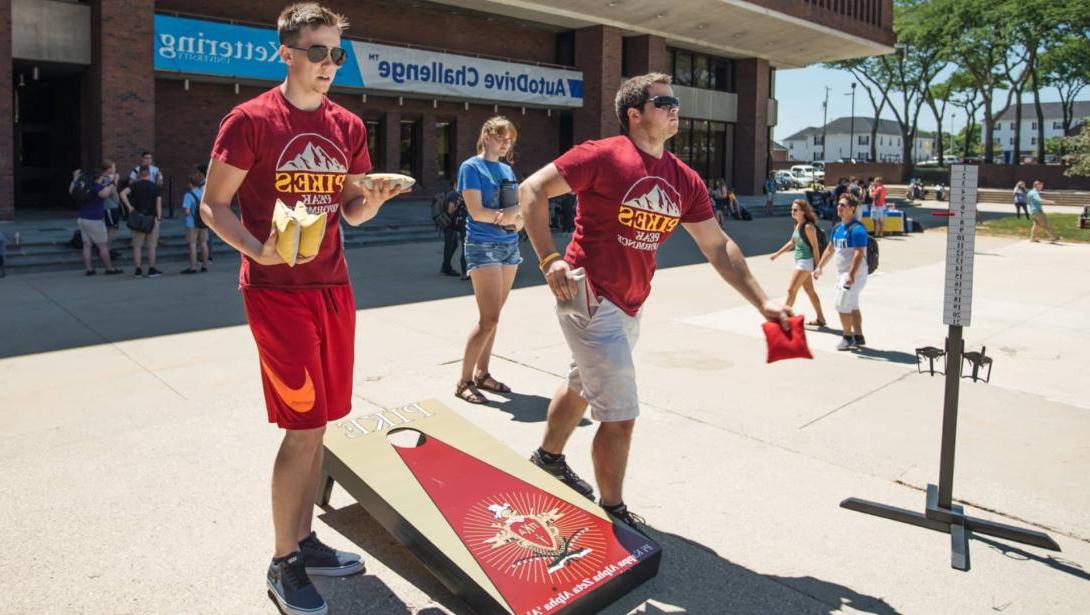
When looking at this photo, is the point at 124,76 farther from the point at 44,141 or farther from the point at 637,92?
Result: the point at 637,92

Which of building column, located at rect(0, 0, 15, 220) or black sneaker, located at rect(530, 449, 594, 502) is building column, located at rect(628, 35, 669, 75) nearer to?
building column, located at rect(0, 0, 15, 220)

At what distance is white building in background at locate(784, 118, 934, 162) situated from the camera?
144250 millimetres

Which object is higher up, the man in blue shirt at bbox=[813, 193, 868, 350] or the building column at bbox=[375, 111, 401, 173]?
the building column at bbox=[375, 111, 401, 173]

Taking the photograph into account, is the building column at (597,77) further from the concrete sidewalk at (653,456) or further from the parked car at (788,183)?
the parked car at (788,183)

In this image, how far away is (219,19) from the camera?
21188 millimetres

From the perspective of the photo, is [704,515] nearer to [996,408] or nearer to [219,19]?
[996,408]

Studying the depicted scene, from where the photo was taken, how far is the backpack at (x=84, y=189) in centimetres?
1183

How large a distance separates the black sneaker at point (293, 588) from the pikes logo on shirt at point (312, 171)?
4.24ft

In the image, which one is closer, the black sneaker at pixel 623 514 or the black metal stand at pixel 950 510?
the black sneaker at pixel 623 514

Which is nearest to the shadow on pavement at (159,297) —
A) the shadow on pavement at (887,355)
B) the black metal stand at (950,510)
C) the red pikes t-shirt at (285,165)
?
the shadow on pavement at (887,355)

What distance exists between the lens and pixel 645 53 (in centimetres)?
3219

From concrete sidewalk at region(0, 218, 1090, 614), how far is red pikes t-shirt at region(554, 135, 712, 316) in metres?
Result: 1.20

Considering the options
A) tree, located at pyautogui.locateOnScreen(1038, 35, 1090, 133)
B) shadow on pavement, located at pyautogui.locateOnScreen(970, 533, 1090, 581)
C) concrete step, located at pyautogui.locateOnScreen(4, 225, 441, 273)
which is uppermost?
tree, located at pyautogui.locateOnScreen(1038, 35, 1090, 133)

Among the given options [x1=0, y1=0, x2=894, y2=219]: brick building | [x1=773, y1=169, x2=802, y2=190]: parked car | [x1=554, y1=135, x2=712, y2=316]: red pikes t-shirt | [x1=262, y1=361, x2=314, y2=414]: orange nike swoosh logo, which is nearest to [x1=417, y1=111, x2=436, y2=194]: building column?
[x1=0, y1=0, x2=894, y2=219]: brick building
